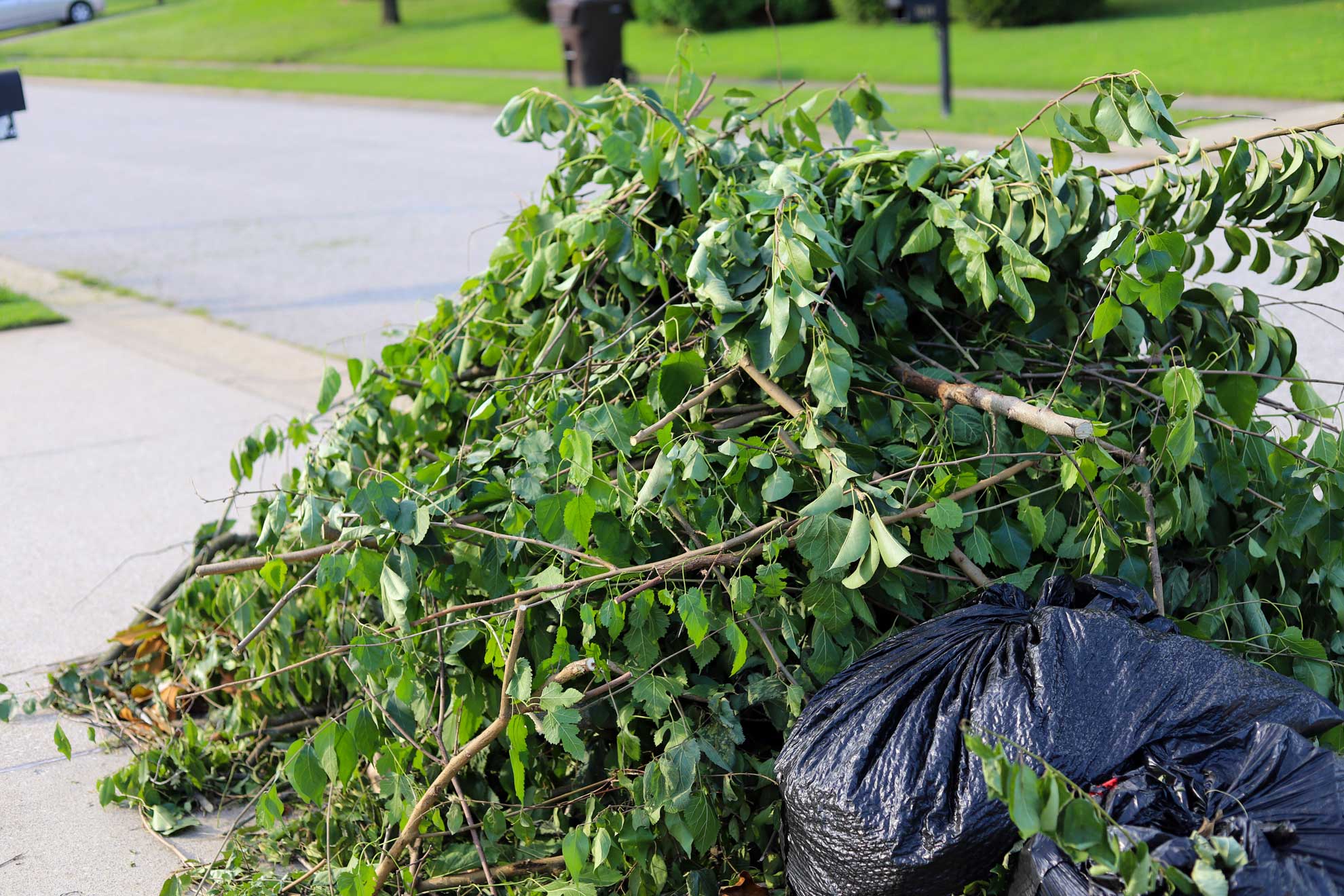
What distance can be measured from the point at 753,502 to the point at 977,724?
26.2 inches

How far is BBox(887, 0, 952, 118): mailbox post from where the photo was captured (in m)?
12.2

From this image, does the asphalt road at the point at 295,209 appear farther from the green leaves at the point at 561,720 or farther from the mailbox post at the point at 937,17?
the green leaves at the point at 561,720

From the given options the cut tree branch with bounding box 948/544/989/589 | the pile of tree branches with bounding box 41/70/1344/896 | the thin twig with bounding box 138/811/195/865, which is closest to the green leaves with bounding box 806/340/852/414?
the pile of tree branches with bounding box 41/70/1344/896

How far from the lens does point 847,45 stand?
19.8m

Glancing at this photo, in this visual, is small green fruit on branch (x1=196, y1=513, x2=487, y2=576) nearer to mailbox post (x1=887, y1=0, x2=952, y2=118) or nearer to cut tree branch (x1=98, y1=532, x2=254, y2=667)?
cut tree branch (x1=98, y1=532, x2=254, y2=667)

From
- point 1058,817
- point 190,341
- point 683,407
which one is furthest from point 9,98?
point 1058,817

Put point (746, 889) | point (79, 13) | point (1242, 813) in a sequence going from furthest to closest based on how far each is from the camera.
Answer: point (79, 13), point (746, 889), point (1242, 813)

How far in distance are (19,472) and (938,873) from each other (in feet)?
15.0

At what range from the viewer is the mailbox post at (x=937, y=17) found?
12242mm

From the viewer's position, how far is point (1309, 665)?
240 cm

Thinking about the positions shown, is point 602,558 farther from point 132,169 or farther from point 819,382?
point 132,169

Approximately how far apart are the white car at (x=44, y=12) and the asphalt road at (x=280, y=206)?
59.1 ft

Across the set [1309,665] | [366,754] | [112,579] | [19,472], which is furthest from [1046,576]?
[19,472]

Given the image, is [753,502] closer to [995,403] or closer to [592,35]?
[995,403]
